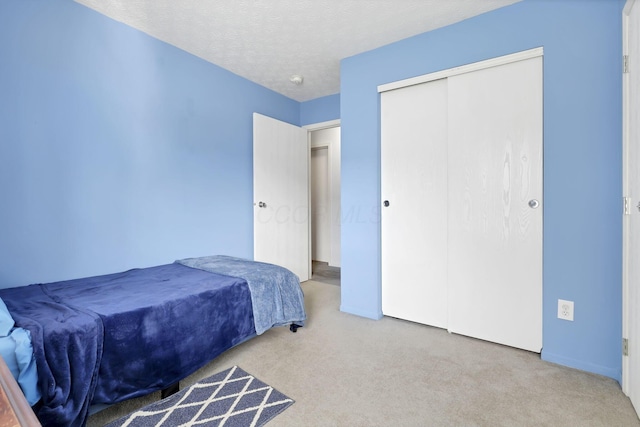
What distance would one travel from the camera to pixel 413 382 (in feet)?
5.51

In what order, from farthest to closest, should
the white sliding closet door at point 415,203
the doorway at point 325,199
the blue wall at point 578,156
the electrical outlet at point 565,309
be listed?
the doorway at point 325,199 → the white sliding closet door at point 415,203 → the electrical outlet at point 565,309 → the blue wall at point 578,156

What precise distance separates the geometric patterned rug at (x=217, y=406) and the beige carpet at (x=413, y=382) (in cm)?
7

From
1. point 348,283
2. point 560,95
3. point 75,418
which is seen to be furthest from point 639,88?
point 75,418

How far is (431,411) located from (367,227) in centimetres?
151

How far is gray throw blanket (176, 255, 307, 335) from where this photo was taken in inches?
81.4

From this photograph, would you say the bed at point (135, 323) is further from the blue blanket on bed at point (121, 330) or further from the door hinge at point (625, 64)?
the door hinge at point (625, 64)

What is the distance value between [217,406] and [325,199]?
4.08 metres

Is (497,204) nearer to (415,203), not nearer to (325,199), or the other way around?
(415,203)

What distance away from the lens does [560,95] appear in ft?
6.11

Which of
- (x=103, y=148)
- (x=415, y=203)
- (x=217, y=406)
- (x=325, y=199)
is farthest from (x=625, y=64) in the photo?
(x=325, y=199)

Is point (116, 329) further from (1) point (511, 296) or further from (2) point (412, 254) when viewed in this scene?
(1) point (511, 296)

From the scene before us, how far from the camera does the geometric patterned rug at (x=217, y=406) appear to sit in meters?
Answer: 1.37

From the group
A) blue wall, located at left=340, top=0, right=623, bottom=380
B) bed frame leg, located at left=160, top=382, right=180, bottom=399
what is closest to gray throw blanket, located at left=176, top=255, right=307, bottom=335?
bed frame leg, located at left=160, top=382, right=180, bottom=399

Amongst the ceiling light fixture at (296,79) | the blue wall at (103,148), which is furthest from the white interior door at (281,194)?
the ceiling light fixture at (296,79)
